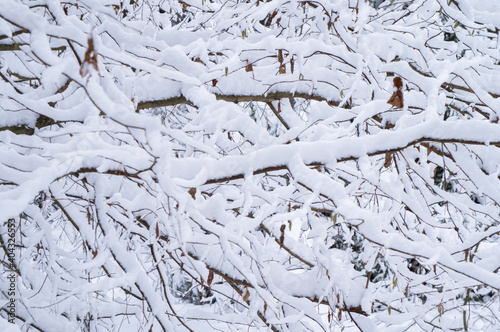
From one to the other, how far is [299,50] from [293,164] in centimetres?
81

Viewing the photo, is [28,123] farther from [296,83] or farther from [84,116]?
[296,83]

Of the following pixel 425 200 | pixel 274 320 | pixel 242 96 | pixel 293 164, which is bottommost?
pixel 274 320

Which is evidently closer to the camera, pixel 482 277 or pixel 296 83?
pixel 482 277

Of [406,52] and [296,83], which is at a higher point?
[406,52]

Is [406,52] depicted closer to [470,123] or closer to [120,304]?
[470,123]

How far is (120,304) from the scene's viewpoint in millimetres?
3314

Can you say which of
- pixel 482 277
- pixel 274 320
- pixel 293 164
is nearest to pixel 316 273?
pixel 274 320

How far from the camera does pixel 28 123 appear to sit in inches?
89.9

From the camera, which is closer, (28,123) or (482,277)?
(482,277)

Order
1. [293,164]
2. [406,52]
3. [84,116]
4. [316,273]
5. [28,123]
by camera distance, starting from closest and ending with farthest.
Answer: [293,164] < [84,116] < [28,123] < [316,273] < [406,52]

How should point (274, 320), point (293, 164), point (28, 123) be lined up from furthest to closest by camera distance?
point (28, 123)
point (274, 320)
point (293, 164)

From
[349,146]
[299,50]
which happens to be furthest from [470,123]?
[299,50]

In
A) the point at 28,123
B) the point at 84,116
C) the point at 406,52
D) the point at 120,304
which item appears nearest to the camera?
the point at 84,116

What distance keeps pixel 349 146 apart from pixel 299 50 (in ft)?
2.42
